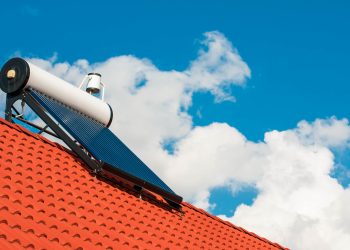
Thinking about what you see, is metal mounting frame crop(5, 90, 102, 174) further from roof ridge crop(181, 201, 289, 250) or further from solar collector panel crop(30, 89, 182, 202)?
roof ridge crop(181, 201, 289, 250)

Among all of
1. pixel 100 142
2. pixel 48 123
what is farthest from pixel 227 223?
pixel 48 123

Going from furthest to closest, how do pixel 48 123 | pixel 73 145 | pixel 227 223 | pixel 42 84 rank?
pixel 227 223 < pixel 42 84 < pixel 48 123 < pixel 73 145

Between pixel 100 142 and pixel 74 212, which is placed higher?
pixel 100 142

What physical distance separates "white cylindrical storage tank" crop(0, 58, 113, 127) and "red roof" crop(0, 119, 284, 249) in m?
1.29

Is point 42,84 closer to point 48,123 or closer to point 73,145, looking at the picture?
point 48,123

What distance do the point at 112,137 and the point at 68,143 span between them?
5.15ft

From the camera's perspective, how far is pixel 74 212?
6.64 m

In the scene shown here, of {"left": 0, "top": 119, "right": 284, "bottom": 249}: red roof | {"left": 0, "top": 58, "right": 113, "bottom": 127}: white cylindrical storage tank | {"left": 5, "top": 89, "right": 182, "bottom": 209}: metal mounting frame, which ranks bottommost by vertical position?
{"left": 0, "top": 119, "right": 284, "bottom": 249}: red roof

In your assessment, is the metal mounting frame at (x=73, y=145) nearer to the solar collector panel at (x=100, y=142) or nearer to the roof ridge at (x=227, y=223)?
the solar collector panel at (x=100, y=142)

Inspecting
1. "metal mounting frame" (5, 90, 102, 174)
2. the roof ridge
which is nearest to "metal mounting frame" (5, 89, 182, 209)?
"metal mounting frame" (5, 90, 102, 174)

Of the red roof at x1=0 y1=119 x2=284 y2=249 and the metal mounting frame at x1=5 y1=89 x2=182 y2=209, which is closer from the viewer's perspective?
the red roof at x1=0 y1=119 x2=284 y2=249

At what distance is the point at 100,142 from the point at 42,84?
→ 1552 millimetres

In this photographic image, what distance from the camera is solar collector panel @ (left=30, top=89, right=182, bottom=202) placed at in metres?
8.57

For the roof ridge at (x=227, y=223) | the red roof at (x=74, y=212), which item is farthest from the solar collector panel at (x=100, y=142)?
the roof ridge at (x=227, y=223)
